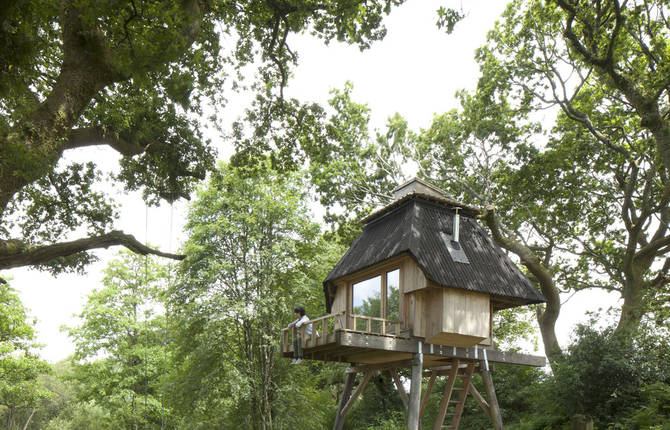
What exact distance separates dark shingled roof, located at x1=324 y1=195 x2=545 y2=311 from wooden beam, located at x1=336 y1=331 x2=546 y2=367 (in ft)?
4.83

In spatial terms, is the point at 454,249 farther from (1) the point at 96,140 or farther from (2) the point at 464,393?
(1) the point at 96,140

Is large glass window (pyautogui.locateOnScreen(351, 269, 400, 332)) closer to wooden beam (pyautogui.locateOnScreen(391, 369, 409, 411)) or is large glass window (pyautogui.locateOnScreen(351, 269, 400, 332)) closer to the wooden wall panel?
the wooden wall panel

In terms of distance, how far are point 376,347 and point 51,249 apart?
686 cm

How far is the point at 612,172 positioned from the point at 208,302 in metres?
17.2

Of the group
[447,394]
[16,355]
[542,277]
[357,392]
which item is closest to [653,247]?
[542,277]

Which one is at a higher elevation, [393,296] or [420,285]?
[420,285]

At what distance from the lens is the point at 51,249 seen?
26.4 ft

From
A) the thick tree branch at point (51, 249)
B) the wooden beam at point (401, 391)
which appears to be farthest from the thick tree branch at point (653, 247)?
the thick tree branch at point (51, 249)

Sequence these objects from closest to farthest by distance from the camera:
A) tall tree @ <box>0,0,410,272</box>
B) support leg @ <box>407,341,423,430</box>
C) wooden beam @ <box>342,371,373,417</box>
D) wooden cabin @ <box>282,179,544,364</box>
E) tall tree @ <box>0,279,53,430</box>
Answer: tall tree @ <box>0,0,410,272</box> < wooden cabin @ <box>282,179,544,364</box> < support leg @ <box>407,341,423,430</box> < wooden beam @ <box>342,371,373,417</box> < tall tree @ <box>0,279,53,430</box>

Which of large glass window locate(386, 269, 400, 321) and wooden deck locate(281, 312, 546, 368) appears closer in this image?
wooden deck locate(281, 312, 546, 368)

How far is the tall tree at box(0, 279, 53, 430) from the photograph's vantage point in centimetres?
2602

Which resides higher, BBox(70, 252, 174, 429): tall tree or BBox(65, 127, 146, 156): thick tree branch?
BBox(65, 127, 146, 156): thick tree branch

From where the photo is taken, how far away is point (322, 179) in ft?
69.3

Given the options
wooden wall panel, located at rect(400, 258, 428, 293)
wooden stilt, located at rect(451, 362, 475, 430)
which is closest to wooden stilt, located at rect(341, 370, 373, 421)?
wooden stilt, located at rect(451, 362, 475, 430)
